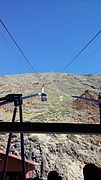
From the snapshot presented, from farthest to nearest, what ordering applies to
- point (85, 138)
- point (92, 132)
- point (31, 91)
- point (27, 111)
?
point (31, 91) → point (27, 111) → point (85, 138) → point (92, 132)

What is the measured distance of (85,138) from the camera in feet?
111

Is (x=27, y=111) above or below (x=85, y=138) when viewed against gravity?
above

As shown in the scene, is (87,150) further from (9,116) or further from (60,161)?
(9,116)

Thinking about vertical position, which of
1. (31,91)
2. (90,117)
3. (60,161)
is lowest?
(60,161)

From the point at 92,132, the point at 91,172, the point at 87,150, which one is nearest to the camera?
the point at 91,172

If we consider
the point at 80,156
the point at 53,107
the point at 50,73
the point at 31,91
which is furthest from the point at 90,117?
the point at 50,73

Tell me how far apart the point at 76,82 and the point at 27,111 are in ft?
118

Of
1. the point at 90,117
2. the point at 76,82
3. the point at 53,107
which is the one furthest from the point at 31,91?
Answer: the point at 76,82

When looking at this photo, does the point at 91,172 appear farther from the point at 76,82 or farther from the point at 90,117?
the point at 76,82

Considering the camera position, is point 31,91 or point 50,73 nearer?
point 31,91

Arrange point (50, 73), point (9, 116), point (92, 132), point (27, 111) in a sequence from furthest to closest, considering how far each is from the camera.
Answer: point (50, 73), point (27, 111), point (9, 116), point (92, 132)

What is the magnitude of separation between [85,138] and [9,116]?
9.09 m

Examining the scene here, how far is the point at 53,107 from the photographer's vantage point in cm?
4266

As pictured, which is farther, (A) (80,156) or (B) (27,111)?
(B) (27,111)
